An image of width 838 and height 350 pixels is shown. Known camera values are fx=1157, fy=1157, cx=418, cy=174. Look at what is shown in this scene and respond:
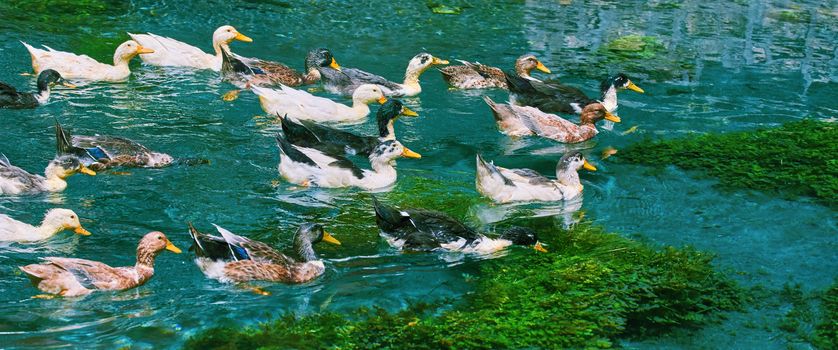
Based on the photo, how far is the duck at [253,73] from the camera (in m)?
14.7

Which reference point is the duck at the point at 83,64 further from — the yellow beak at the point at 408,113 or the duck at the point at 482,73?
the duck at the point at 482,73

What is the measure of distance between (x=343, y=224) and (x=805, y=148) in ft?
18.6

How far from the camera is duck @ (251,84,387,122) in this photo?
13.5m

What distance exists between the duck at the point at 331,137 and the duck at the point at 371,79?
6.24 ft

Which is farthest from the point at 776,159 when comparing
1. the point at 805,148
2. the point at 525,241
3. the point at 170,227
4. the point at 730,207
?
the point at 170,227

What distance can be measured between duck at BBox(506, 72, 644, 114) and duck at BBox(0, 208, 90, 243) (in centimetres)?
665

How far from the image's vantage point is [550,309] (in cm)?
860

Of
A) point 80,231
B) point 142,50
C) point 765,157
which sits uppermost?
point 142,50

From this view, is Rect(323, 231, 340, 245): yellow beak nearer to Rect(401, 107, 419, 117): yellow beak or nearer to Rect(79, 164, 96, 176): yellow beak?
Rect(79, 164, 96, 176): yellow beak

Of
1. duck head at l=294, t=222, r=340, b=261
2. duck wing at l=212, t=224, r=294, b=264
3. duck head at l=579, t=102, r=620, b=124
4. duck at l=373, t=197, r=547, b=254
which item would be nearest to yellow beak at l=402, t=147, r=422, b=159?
duck at l=373, t=197, r=547, b=254

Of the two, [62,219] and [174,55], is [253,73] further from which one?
[62,219]

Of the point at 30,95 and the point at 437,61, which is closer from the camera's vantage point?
the point at 30,95

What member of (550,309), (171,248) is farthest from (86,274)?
(550,309)

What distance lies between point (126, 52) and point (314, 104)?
262 cm
